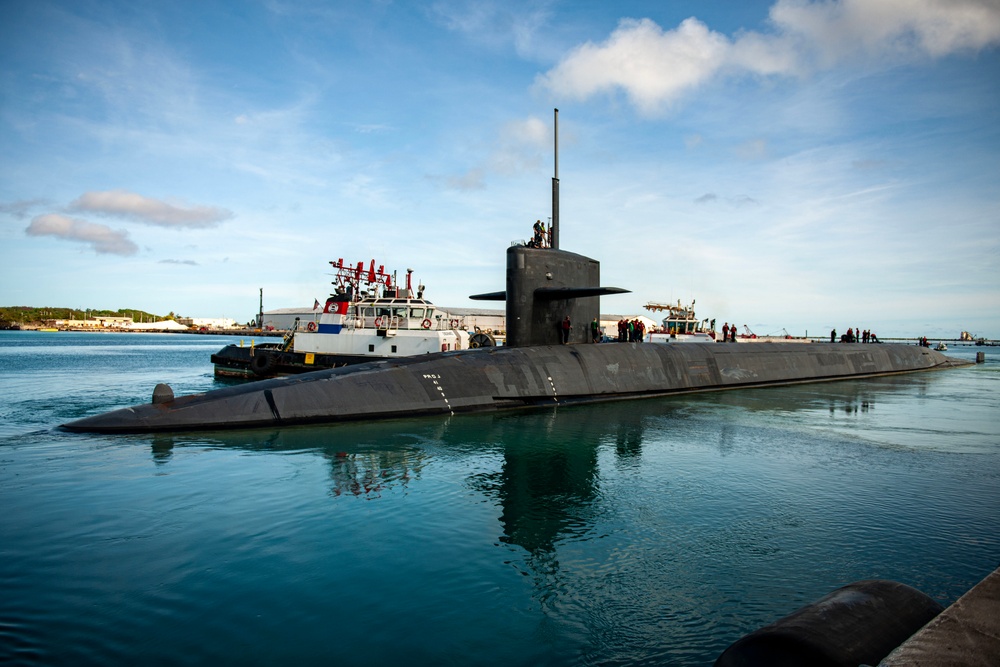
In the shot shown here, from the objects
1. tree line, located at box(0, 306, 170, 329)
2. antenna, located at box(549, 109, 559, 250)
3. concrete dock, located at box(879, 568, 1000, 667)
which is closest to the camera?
concrete dock, located at box(879, 568, 1000, 667)

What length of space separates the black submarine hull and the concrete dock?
34.3 feet

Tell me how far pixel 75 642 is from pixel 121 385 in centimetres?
2072

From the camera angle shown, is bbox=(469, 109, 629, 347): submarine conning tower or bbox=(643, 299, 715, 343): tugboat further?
bbox=(643, 299, 715, 343): tugboat

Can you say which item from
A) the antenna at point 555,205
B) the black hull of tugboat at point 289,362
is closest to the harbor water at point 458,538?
the antenna at point 555,205

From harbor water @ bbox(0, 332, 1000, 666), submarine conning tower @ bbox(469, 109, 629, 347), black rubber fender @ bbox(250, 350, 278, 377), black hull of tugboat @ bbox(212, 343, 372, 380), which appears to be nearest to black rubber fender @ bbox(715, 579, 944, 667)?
harbor water @ bbox(0, 332, 1000, 666)

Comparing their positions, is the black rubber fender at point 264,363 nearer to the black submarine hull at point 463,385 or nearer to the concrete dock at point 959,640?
the black submarine hull at point 463,385

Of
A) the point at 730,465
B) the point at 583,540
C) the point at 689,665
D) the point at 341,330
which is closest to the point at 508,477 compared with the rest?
the point at 583,540

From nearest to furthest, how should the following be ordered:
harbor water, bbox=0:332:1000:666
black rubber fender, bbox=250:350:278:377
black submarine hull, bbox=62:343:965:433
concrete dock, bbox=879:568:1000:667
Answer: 1. concrete dock, bbox=879:568:1000:667
2. harbor water, bbox=0:332:1000:666
3. black submarine hull, bbox=62:343:965:433
4. black rubber fender, bbox=250:350:278:377

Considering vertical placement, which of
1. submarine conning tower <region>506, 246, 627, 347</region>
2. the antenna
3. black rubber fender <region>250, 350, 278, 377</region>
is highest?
the antenna

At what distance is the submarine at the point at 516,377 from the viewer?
11.4 metres

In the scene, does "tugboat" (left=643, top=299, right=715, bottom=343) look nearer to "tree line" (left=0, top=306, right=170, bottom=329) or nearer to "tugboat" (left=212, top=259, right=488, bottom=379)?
"tugboat" (left=212, top=259, right=488, bottom=379)

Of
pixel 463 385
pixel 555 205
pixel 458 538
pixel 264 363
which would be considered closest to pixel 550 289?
pixel 555 205

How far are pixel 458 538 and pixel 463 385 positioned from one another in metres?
7.66

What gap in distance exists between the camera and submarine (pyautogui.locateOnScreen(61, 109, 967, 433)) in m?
11.4
